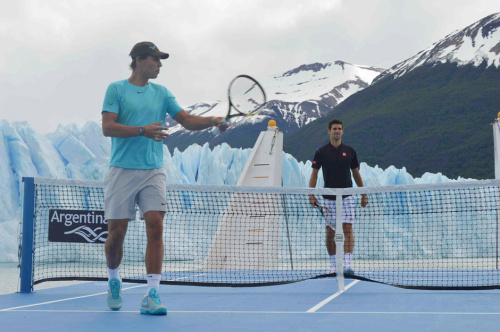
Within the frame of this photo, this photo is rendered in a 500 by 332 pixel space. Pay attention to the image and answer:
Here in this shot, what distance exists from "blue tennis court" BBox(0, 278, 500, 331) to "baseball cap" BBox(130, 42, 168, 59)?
173cm

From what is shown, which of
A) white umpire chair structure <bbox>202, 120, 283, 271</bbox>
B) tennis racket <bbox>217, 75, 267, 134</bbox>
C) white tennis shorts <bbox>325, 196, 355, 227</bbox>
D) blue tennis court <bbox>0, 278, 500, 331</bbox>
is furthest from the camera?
white umpire chair structure <bbox>202, 120, 283, 271</bbox>

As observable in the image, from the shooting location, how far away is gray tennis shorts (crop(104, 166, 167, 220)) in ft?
14.4

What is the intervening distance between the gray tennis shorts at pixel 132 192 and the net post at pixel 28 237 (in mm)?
2057

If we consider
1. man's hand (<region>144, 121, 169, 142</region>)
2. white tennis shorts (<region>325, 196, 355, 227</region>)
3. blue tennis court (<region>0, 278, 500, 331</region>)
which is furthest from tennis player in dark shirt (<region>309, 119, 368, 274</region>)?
man's hand (<region>144, 121, 169, 142</region>)

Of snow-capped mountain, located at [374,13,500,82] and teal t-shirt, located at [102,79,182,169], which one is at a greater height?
snow-capped mountain, located at [374,13,500,82]

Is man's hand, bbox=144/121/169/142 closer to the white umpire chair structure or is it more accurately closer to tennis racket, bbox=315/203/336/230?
tennis racket, bbox=315/203/336/230

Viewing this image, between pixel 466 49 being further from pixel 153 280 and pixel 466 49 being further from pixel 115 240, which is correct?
pixel 153 280

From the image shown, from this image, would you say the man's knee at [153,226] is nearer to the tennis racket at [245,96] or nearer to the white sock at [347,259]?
the tennis racket at [245,96]

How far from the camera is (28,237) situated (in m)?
6.21

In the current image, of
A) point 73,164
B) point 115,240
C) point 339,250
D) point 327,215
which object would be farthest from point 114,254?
point 73,164

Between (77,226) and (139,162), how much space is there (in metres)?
Answer: 2.22

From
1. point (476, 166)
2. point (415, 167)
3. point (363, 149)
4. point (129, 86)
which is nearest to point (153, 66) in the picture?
point (129, 86)

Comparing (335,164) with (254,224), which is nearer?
(335,164)

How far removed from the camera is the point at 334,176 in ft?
24.4
